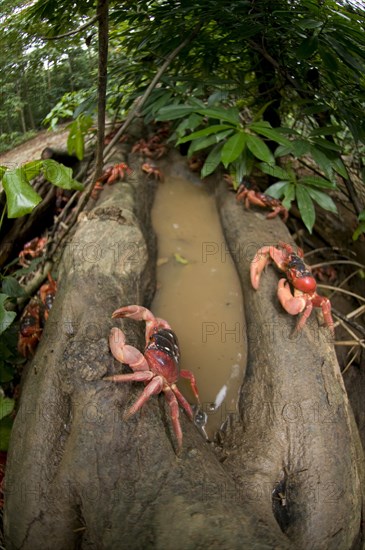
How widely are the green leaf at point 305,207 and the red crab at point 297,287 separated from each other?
1.05ft

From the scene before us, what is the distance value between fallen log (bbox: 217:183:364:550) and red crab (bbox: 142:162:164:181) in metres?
1.60

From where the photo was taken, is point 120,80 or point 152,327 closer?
point 152,327

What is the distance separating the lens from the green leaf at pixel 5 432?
98.6 inches

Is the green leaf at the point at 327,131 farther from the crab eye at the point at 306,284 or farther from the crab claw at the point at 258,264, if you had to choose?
the crab eye at the point at 306,284

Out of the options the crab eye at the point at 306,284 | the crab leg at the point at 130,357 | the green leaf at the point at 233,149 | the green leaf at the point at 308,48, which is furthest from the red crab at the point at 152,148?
the crab leg at the point at 130,357

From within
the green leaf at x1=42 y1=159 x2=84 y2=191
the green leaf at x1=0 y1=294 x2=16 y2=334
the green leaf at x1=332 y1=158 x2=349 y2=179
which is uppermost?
the green leaf at x1=42 y1=159 x2=84 y2=191

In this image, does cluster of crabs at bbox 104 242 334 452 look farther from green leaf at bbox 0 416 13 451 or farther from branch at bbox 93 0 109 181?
branch at bbox 93 0 109 181

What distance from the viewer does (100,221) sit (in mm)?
3037

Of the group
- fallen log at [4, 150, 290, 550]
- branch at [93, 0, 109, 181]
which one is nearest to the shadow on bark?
fallen log at [4, 150, 290, 550]

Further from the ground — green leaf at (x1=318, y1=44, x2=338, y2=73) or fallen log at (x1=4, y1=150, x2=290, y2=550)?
green leaf at (x1=318, y1=44, x2=338, y2=73)

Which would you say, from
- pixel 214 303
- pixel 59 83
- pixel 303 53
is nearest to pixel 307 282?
pixel 214 303

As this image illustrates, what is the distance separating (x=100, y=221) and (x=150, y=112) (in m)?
0.98

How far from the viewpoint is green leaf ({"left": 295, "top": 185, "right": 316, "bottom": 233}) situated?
2.99m

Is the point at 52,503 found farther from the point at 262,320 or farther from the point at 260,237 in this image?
the point at 260,237
